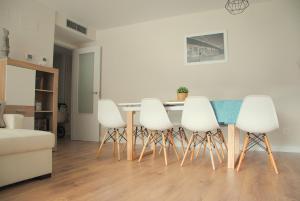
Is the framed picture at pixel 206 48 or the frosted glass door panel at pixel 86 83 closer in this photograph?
the framed picture at pixel 206 48

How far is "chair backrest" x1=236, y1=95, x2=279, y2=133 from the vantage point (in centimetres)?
229

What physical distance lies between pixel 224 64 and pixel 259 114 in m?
2.12

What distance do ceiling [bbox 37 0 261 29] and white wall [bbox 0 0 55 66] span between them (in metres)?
0.24

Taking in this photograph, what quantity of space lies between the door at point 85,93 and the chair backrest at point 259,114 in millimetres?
3670

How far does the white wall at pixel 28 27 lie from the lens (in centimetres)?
365

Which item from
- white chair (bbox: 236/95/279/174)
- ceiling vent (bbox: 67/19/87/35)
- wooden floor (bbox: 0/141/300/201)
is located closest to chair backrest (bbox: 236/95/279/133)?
white chair (bbox: 236/95/279/174)

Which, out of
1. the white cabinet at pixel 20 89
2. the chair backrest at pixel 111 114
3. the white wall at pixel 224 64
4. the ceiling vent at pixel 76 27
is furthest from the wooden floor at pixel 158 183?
the ceiling vent at pixel 76 27

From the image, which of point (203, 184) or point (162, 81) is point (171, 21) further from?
point (203, 184)

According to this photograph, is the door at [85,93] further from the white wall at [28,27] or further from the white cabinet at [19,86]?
the white cabinet at [19,86]

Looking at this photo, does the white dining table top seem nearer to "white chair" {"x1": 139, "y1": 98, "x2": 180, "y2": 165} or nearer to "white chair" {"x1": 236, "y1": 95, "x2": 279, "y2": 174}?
"white chair" {"x1": 139, "y1": 98, "x2": 180, "y2": 165}

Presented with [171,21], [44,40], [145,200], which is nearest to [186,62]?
[171,21]

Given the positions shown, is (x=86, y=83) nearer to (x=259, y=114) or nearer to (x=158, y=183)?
(x=158, y=183)

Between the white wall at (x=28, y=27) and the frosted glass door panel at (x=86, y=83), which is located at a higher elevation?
the white wall at (x=28, y=27)

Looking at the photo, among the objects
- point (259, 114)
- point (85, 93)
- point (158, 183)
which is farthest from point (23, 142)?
point (85, 93)
